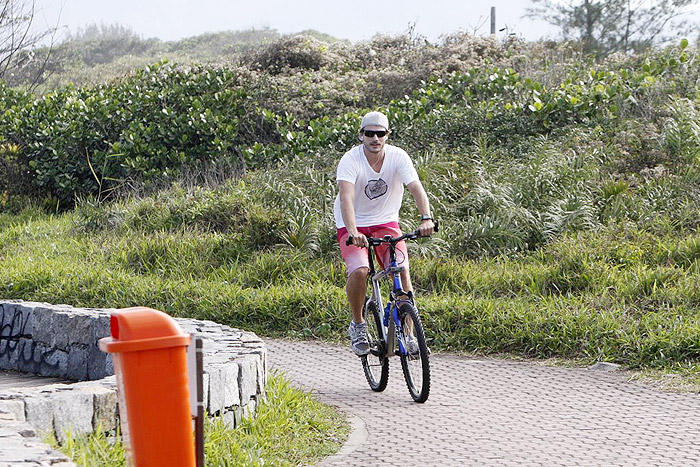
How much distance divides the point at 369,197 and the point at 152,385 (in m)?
4.48

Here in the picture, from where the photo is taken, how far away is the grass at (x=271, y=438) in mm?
5078

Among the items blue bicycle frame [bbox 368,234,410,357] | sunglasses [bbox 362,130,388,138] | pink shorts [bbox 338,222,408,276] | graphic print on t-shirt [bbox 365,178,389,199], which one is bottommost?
blue bicycle frame [bbox 368,234,410,357]

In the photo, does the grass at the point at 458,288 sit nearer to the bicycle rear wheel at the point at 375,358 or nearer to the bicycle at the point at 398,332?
the bicycle rear wheel at the point at 375,358

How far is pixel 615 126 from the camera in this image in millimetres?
14758

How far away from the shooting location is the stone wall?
519 cm

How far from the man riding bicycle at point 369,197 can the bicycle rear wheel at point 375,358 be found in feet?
0.27

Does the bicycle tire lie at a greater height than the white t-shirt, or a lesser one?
lesser

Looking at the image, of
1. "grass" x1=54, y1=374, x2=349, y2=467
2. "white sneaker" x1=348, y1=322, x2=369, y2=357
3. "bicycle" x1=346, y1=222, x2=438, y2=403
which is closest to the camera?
"grass" x1=54, y1=374, x2=349, y2=467

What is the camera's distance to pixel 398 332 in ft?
24.3

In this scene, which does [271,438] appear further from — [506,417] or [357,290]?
[357,290]

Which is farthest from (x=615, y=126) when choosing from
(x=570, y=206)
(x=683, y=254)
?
(x=683, y=254)

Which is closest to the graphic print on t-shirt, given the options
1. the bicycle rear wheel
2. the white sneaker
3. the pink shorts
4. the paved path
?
the pink shorts

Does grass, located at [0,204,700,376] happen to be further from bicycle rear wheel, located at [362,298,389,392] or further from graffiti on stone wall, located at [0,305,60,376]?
graffiti on stone wall, located at [0,305,60,376]

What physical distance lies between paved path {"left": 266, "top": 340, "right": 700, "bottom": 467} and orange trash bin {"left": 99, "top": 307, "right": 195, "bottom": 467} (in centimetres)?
253
